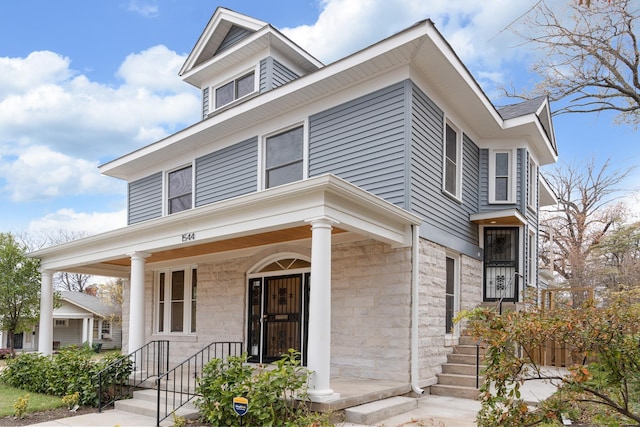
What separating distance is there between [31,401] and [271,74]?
840cm

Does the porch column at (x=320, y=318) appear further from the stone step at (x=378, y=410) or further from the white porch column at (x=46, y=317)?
the white porch column at (x=46, y=317)

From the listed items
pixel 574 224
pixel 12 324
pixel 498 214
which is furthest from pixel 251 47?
pixel 574 224

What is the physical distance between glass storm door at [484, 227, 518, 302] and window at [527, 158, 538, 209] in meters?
1.89

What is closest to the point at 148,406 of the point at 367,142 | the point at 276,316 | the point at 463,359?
the point at 276,316

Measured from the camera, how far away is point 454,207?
10562mm

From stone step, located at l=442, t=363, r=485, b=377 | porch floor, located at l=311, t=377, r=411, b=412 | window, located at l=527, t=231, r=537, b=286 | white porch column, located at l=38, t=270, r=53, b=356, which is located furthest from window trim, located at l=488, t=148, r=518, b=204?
white porch column, located at l=38, t=270, r=53, b=356

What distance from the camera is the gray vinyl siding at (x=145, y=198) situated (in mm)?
13784

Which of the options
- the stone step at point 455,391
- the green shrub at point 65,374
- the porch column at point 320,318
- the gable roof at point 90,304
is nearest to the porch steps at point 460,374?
the stone step at point 455,391

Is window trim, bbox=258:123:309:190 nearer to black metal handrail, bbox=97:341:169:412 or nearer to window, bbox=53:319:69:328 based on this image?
black metal handrail, bbox=97:341:169:412

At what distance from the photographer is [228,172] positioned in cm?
1190

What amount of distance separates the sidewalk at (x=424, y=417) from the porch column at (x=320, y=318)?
21.1 inches

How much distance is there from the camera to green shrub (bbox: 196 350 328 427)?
247 inches

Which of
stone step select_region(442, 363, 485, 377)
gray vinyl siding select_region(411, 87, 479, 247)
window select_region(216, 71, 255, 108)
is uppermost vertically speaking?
window select_region(216, 71, 255, 108)

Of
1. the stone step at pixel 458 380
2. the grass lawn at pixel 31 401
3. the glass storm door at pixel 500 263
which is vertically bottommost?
the grass lawn at pixel 31 401
